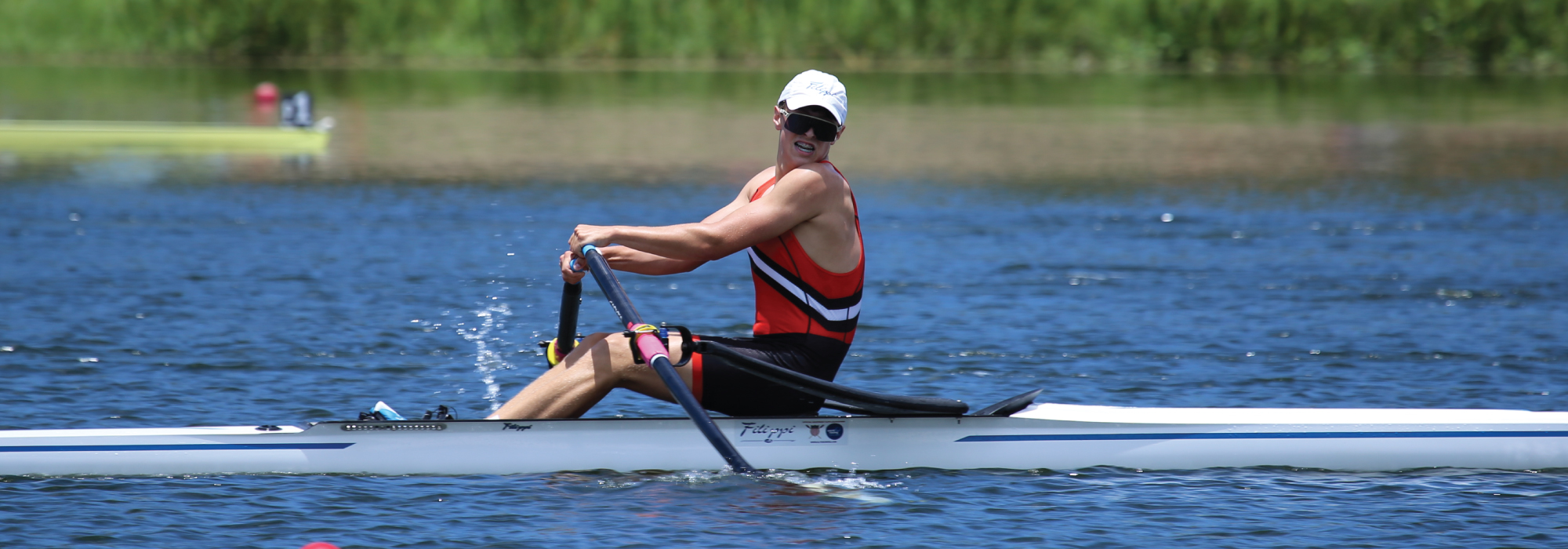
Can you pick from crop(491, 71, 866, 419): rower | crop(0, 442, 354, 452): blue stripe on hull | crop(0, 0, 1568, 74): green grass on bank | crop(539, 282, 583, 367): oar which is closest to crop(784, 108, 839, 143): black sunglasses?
crop(491, 71, 866, 419): rower

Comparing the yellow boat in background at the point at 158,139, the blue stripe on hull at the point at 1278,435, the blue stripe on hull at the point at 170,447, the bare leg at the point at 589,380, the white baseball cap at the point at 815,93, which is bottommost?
the blue stripe on hull at the point at 170,447

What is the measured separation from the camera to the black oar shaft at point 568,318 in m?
7.14

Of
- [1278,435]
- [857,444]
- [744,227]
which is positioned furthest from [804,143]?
[1278,435]

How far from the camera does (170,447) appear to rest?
7.20 metres

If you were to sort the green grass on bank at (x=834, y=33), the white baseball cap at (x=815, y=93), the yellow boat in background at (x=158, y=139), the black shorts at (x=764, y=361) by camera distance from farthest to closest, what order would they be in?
the green grass on bank at (x=834, y=33) → the yellow boat in background at (x=158, y=139) → the black shorts at (x=764, y=361) → the white baseball cap at (x=815, y=93)

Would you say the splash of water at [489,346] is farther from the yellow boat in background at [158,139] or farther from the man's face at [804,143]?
the yellow boat in background at [158,139]

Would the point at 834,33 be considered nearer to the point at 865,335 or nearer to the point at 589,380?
the point at 865,335

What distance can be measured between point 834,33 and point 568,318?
5106 centimetres

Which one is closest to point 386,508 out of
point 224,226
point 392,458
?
point 392,458

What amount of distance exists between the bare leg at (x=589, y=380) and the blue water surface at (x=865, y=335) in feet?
1.38

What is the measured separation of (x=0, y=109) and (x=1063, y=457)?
31500 millimetres

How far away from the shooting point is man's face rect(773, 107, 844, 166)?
6.71m

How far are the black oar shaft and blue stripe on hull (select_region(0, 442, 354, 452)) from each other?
100 cm

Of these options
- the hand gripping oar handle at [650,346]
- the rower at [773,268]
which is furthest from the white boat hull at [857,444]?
the hand gripping oar handle at [650,346]
